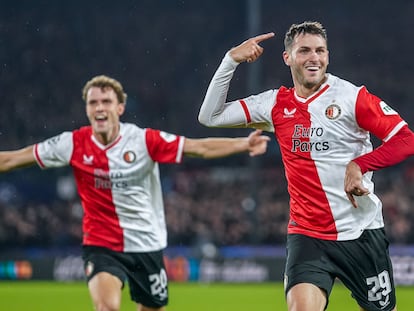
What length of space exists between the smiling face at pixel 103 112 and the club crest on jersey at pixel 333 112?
245 centimetres

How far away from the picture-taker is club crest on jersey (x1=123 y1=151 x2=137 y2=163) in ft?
25.0

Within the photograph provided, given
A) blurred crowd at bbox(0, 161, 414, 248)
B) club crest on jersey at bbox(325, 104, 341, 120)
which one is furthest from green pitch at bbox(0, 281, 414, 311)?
club crest on jersey at bbox(325, 104, 341, 120)

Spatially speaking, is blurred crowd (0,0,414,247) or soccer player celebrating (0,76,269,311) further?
blurred crowd (0,0,414,247)

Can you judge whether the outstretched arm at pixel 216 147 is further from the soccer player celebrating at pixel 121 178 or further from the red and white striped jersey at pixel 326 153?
the red and white striped jersey at pixel 326 153

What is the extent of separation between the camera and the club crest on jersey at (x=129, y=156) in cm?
762

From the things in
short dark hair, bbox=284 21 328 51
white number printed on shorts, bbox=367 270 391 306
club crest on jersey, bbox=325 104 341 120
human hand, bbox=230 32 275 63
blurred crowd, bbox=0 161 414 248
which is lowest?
blurred crowd, bbox=0 161 414 248

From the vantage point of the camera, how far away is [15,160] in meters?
7.64

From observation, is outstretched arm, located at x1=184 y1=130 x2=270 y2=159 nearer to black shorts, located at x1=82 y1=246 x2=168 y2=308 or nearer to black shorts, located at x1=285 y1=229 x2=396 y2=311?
black shorts, located at x1=82 y1=246 x2=168 y2=308

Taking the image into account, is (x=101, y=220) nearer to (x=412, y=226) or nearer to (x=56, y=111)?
(x=412, y=226)

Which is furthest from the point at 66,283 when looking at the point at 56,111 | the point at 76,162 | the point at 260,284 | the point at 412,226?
the point at 76,162

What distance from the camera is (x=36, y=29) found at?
26188 millimetres

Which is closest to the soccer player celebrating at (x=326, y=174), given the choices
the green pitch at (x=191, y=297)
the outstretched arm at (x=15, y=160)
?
the outstretched arm at (x=15, y=160)

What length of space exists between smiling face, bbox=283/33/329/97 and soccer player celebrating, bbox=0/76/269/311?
1.72m

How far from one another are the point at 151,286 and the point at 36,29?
19.6 meters
